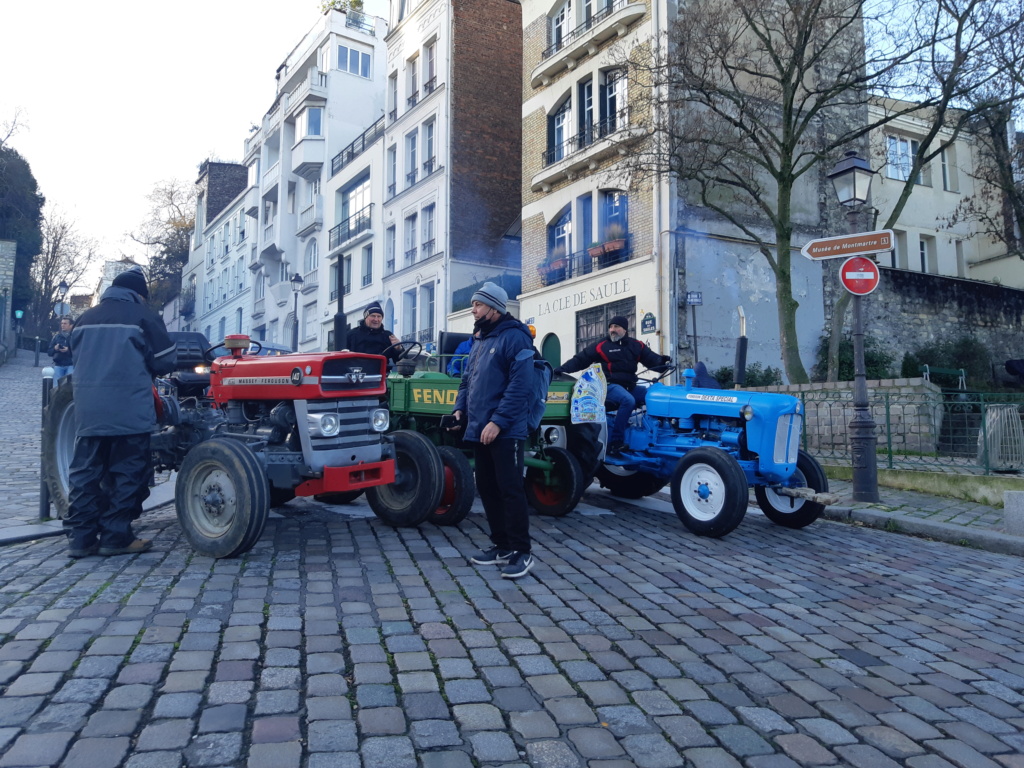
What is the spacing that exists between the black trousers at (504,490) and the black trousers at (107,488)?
2.18 m

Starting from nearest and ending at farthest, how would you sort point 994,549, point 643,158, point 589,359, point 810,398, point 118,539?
point 118,539 < point 994,549 < point 589,359 < point 810,398 < point 643,158

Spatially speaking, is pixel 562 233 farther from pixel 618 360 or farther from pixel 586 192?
pixel 618 360

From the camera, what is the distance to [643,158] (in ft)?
60.7

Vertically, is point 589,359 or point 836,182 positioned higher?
point 836,182

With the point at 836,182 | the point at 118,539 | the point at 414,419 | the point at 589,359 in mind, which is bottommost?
the point at 118,539

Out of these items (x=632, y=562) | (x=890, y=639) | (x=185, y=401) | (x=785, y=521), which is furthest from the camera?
(x=785, y=521)

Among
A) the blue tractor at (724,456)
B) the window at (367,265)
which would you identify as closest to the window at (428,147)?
the window at (367,265)

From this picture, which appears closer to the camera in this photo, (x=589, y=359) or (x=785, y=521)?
(x=785, y=521)

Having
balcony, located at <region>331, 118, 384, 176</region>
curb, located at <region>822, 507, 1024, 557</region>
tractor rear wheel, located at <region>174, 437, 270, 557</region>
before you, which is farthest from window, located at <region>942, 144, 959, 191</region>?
tractor rear wheel, located at <region>174, 437, 270, 557</region>

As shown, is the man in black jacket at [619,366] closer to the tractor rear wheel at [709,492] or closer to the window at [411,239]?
the tractor rear wheel at [709,492]

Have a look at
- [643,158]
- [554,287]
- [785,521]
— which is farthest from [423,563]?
[554,287]

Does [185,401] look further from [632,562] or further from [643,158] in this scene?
[643,158]

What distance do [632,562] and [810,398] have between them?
25.3ft

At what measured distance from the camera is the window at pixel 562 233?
22750 millimetres
